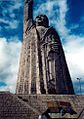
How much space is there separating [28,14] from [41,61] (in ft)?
78.2

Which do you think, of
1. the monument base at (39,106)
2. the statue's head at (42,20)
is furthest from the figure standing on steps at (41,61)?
the monument base at (39,106)

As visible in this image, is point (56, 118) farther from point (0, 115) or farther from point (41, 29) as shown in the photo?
point (41, 29)

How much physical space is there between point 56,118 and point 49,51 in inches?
1700

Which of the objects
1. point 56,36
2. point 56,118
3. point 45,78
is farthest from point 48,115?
point 56,36

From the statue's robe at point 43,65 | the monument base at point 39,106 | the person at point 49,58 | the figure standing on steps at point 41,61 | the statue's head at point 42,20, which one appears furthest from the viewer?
the statue's head at point 42,20

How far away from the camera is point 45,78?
319 feet

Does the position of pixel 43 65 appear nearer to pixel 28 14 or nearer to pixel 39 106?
pixel 28 14

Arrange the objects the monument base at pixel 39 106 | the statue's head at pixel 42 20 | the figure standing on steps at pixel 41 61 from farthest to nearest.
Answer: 1. the statue's head at pixel 42 20
2. the figure standing on steps at pixel 41 61
3. the monument base at pixel 39 106

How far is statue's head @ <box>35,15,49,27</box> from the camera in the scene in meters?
112

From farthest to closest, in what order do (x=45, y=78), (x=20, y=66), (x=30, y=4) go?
(x=30, y=4)
(x=20, y=66)
(x=45, y=78)

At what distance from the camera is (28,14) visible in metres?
114

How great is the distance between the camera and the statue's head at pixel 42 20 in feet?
369

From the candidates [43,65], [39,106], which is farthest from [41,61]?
[39,106]

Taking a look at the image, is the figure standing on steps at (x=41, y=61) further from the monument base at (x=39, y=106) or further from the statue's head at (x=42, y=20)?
the monument base at (x=39, y=106)
